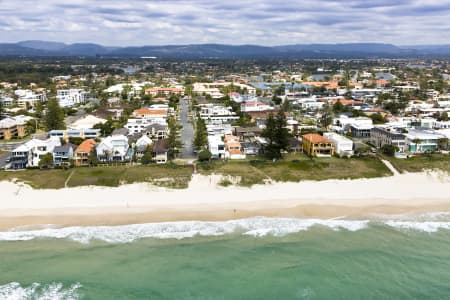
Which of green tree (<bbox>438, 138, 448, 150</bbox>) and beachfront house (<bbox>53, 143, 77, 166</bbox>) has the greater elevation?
green tree (<bbox>438, 138, 448, 150</bbox>)

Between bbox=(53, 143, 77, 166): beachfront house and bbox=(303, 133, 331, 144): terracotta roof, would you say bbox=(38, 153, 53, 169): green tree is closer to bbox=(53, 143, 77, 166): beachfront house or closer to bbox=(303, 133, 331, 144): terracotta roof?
bbox=(53, 143, 77, 166): beachfront house

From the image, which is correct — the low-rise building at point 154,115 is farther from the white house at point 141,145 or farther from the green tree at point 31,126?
the green tree at point 31,126

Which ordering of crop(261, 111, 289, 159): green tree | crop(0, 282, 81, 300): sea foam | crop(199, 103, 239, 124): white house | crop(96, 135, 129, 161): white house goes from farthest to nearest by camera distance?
crop(199, 103, 239, 124): white house → crop(261, 111, 289, 159): green tree → crop(96, 135, 129, 161): white house → crop(0, 282, 81, 300): sea foam

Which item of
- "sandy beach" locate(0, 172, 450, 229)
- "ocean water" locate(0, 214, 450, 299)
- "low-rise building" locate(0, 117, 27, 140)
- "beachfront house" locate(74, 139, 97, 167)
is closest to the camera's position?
"ocean water" locate(0, 214, 450, 299)

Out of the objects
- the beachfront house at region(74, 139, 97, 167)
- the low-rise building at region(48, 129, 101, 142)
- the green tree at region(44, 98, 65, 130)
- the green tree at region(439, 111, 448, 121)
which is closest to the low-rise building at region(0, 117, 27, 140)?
the green tree at region(44, 98, 65, 130)

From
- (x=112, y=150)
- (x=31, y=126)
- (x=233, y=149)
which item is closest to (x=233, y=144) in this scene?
(x=233, y=149)

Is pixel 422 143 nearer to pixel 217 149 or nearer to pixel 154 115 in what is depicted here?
pixel 217 149
